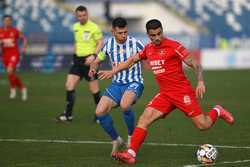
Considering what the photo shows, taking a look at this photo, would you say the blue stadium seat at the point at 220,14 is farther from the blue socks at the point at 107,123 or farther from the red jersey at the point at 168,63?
the red jersey at the point at 168,63

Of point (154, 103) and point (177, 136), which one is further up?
point (154, 103)

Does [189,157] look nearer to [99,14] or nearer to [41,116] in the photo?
[41,116]

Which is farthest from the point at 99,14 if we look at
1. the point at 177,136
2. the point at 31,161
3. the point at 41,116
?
the point at 31,161

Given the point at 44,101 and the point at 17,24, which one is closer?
the point at 44,101

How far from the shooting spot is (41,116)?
19234mm

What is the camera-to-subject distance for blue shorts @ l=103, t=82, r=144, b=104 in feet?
43.3

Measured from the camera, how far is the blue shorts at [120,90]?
13188mm

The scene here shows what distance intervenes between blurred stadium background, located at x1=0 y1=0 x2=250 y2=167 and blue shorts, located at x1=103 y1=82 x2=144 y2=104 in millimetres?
888

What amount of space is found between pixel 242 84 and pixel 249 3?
63.0 feet

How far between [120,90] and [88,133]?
2581 mm

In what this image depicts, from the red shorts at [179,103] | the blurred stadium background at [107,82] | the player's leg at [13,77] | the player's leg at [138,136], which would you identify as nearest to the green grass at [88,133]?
the blurred stadium background at [107,82]

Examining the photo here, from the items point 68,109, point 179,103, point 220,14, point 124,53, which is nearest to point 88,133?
point 68,109

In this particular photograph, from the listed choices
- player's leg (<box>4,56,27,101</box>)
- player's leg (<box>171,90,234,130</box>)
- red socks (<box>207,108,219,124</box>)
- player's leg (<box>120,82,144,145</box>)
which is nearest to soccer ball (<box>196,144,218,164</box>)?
player's leg (<box>171,90,234,130</box>)

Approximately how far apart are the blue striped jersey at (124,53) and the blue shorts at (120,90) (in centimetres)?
10
